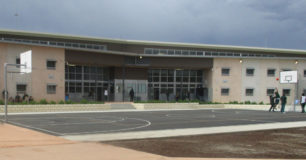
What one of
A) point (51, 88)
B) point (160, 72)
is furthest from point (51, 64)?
point (160, 72)

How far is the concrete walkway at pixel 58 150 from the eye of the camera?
307 inches

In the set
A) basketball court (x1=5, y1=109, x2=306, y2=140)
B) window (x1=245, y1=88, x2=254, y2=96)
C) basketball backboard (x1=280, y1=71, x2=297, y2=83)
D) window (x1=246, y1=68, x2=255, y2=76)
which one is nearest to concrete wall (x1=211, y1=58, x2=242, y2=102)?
window (x1=245, y1=88, x2=254, y2=96)

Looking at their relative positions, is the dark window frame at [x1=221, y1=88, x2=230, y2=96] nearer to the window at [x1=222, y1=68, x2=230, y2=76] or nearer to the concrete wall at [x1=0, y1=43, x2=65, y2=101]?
the window at [x1=222, y1=68, x2=230, y2=76]

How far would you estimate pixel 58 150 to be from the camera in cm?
872

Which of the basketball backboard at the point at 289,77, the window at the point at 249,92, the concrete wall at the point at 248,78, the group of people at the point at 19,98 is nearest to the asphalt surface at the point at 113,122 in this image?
the group of people at the point at 19,98

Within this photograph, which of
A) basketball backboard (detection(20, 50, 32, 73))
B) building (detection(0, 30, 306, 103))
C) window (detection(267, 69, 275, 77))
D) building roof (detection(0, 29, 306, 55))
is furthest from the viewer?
window (detection(267, 69, 275, 77))

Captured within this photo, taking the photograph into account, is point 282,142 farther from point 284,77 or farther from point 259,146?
point 284,77

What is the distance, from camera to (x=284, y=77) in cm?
3575

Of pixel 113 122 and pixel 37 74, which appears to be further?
pixel 37 74

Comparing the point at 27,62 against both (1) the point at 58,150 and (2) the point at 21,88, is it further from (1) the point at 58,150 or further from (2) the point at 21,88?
(2) the point at 21,88

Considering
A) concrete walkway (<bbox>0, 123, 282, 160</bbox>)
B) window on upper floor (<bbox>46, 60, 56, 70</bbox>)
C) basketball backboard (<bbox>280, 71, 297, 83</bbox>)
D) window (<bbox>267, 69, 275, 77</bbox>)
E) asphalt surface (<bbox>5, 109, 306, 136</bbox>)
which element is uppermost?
window on upper floor (<bbox>46, 60, 56, 70</bbox>)

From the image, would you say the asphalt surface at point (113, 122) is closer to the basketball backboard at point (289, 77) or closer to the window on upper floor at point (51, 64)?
the window on upper floor at point (51, 64)

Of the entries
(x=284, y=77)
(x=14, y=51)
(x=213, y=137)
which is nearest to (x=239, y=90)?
(x=284, y=77)

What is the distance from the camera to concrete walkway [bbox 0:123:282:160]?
780 cm
